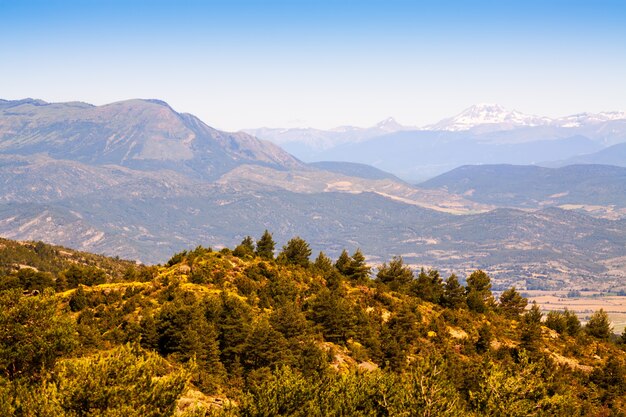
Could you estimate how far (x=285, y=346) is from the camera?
163 feet

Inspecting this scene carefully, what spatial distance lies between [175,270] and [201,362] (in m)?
31.2

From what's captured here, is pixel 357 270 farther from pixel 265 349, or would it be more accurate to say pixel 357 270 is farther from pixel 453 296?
pixel 265 349

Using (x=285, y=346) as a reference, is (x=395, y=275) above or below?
below

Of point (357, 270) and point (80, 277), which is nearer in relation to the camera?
point (80, 277)

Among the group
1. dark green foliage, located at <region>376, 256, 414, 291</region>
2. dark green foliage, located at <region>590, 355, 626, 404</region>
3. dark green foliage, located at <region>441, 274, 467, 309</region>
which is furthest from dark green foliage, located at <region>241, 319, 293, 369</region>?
dark green foliage, located at <region>376, 256, 414, 291</region>

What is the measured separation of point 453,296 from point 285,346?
4715 centimetres

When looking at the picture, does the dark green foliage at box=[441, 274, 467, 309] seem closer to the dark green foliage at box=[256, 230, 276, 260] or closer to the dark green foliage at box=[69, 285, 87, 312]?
the dark green foliage at box=[256, 230, 276, 260]

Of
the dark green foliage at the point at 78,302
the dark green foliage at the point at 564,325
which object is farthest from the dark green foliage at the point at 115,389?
the dark green foliage at the point at 564,325

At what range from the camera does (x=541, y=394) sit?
144 ft

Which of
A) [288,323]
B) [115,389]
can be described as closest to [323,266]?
[288,323]

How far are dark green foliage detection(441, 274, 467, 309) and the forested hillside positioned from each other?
9.4 inches

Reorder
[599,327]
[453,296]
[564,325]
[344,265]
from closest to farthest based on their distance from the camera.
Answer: [564,325]
[453,296]
[599,327]
[344,265]

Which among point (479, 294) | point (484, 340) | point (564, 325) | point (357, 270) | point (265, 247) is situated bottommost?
point (564, 325)

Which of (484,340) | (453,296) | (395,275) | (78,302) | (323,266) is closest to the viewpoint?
(78,302)
